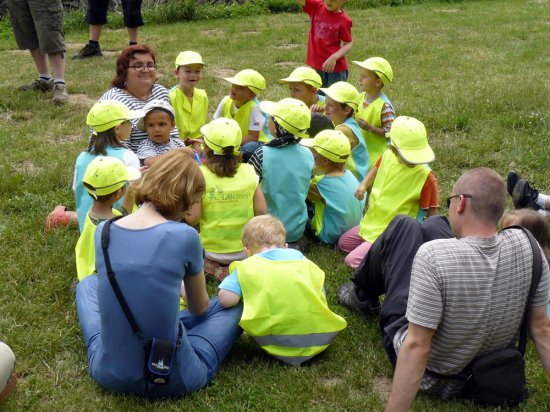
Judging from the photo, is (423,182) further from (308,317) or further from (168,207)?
(168,207)

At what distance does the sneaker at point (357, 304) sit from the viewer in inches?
168

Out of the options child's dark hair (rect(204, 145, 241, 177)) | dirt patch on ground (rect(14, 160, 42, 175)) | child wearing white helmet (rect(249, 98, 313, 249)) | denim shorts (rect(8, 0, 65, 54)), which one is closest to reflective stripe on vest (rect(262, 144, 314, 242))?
child wearing white helmet (rect(249, 98, 313, 249))

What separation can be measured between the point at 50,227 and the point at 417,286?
10.9ft

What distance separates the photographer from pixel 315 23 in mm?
7832

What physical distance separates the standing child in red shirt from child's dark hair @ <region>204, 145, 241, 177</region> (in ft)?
10.6

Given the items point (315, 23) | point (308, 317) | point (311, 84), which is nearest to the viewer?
point (308, 317)

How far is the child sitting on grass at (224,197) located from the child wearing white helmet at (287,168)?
12.1 inches

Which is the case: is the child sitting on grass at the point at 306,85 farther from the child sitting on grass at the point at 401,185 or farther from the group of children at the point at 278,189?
the child sitting on grass at the point at 401,185

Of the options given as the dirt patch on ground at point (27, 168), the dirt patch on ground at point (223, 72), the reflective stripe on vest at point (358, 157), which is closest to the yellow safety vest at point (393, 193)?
the reflective stripe on vest at point (358, 157)

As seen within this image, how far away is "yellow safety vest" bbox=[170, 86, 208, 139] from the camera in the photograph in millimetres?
6457

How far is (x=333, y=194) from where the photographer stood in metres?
5.33

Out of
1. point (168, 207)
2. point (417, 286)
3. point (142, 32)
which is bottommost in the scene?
point (142, 32)

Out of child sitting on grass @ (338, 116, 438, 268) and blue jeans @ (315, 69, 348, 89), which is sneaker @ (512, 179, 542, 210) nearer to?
child sitting on grass @ (338, 116, 438, 268)

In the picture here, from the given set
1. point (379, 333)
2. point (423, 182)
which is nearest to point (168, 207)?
point (379, 333)
